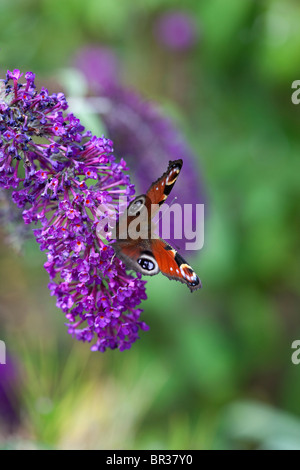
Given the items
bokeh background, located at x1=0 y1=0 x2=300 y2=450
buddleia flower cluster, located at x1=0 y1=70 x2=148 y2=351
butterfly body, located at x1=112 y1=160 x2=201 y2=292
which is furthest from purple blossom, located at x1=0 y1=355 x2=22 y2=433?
butterfly body, located at x1=112 y1=160 x2=201 y2=292

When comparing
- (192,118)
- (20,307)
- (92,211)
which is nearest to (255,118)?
(192,118)

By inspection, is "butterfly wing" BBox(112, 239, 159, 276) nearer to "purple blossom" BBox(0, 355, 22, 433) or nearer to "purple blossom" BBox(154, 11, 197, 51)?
"purple blossom" BBox(0, 355, 22, 433)

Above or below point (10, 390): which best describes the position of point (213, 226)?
above

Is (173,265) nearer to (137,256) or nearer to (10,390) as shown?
(137,256)

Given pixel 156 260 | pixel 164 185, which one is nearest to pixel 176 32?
pixel 164 185

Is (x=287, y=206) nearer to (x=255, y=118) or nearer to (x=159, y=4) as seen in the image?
(x=255, y=118)
